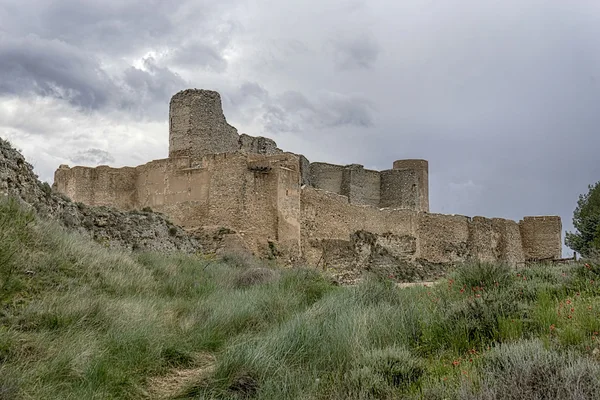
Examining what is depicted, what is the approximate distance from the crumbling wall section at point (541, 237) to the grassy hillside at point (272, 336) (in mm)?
23935

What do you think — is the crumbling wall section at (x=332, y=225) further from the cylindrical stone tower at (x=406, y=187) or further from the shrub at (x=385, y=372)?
the shrub at (x=385, y=372)

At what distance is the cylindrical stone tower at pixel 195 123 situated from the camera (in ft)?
71.2

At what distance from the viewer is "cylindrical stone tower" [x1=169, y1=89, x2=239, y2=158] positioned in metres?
21.7

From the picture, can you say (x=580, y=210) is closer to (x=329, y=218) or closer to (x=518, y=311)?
(x=329, y=218)

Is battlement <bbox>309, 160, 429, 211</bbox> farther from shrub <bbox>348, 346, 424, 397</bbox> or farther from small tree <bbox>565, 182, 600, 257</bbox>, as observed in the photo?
shrub <bbox>348, 346, 424, 397</bbox>

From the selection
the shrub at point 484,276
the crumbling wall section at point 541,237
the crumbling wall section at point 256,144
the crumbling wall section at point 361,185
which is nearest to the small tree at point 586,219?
the crumbling wall section at point 541,237

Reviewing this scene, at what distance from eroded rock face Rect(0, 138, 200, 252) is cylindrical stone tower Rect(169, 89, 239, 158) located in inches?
265

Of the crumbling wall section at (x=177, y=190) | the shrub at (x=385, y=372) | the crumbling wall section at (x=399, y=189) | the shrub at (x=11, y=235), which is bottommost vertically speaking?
the shrub at (x=385, y=372)

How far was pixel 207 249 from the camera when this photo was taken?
1606cm

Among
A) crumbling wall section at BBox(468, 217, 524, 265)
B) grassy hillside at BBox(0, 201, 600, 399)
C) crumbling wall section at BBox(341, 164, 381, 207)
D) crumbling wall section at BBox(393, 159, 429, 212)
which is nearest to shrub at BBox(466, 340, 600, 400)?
grassy hillside at BBox(0, 201, 600, 399)

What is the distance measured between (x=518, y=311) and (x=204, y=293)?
15.8 feet

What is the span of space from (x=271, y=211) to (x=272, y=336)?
457 inches

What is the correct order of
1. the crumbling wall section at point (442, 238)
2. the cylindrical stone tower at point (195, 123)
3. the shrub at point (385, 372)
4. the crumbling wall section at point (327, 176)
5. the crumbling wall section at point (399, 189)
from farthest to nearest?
the crumbling wall section at point (399, 189)
the crumbling wall section at point (327, 176)
the crumbling wall section at point (442, 238)
the cylindrical stone tower at point (195, 123)
the shrub at point (385, 372)

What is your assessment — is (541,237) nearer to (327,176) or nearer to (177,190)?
(327,176)
